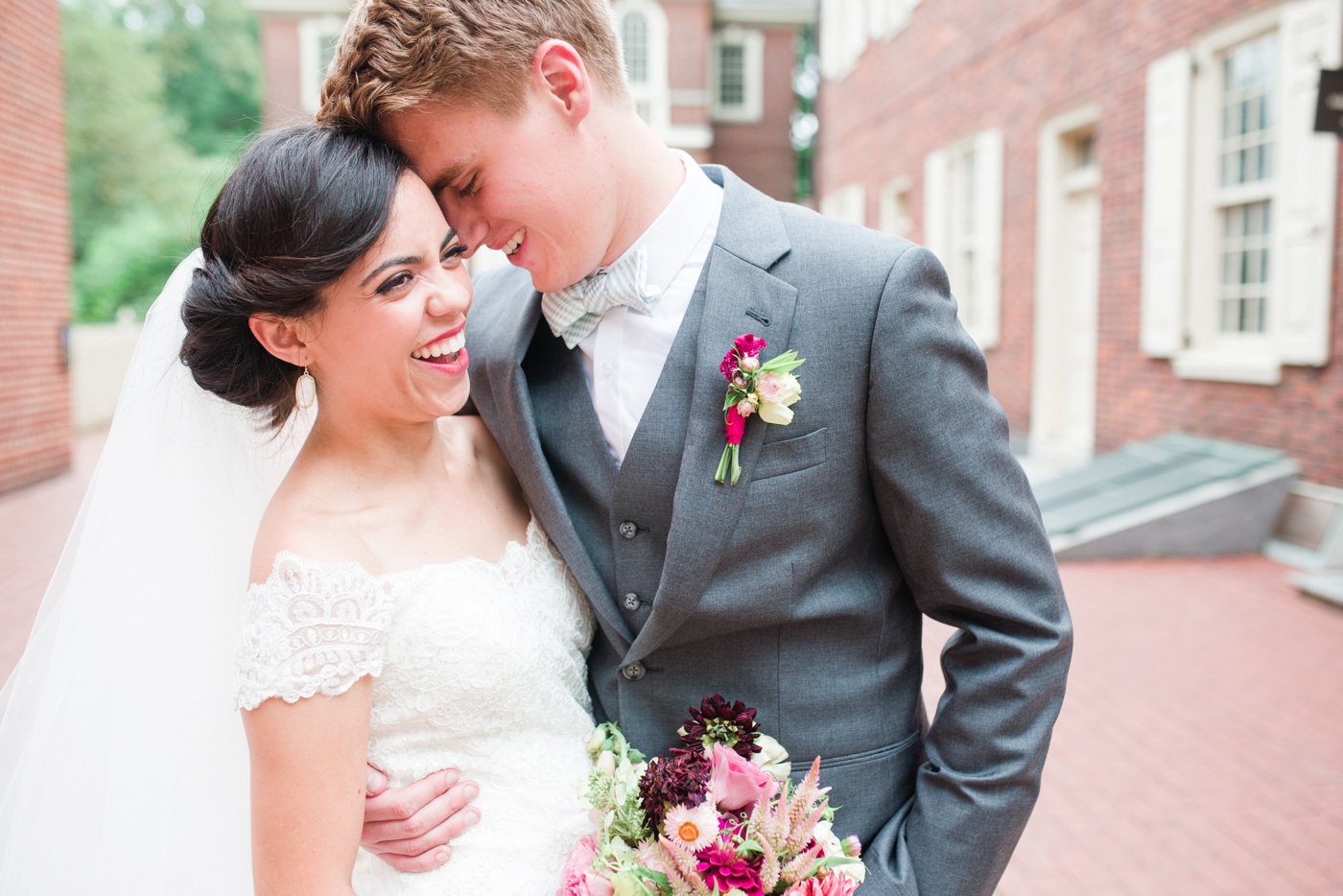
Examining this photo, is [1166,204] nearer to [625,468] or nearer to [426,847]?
[625,468]

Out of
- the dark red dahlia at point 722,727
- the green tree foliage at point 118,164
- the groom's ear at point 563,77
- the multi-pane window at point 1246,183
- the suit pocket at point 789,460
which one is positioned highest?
the green tree foliage at point 118,164

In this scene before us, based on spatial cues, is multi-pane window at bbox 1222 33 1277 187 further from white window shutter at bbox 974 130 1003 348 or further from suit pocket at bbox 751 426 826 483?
suit pocket at bbox 751 426 826 483

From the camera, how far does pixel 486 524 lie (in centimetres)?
208

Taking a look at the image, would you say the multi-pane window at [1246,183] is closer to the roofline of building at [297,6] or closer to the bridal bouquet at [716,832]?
the bridal bouquet at [716,832]

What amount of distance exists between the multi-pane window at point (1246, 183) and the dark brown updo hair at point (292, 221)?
7.65 metres

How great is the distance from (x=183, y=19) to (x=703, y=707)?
38.9 metres

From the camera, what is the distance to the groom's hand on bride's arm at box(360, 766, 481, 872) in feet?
5.94

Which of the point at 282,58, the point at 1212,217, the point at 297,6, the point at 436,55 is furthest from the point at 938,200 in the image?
the point at 282,58

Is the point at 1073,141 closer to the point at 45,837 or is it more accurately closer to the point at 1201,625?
the point at 1201,625

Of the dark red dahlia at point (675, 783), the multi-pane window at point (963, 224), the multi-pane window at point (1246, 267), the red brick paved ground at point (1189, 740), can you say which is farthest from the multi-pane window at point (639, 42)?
the dark red dahlia at point (675, 783)

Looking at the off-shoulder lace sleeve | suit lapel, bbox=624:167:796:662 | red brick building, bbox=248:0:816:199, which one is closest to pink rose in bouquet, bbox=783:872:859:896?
suit lapel, bbox=624:167:796:662

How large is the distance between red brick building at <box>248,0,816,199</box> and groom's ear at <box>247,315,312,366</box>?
1830 cm

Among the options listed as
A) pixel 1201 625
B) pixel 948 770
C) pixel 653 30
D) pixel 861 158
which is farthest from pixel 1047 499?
pixel 653 30

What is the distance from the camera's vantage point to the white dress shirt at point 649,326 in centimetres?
194
